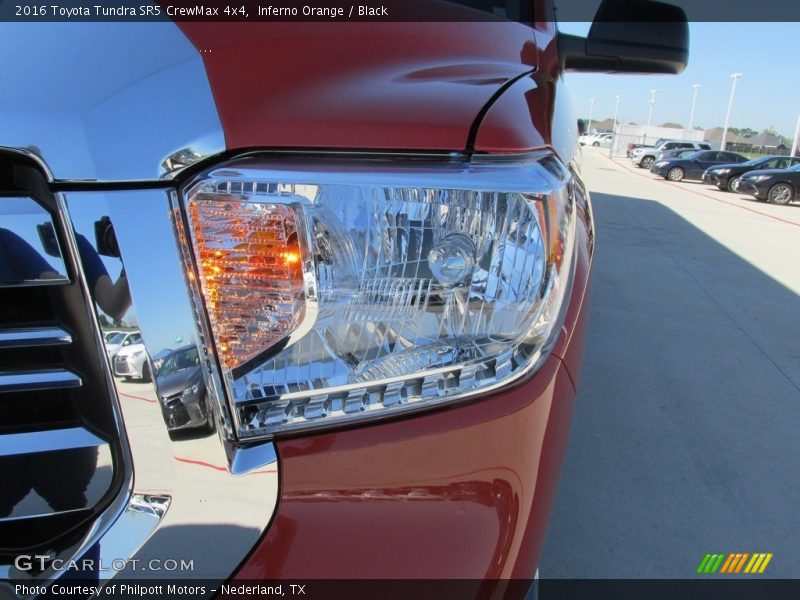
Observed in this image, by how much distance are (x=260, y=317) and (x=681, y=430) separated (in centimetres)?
297

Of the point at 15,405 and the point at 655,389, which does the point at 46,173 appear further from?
the point at 655,389

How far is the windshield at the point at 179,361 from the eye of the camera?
795mm

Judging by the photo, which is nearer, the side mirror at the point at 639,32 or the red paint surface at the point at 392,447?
the red paint surface at the point at 392,447

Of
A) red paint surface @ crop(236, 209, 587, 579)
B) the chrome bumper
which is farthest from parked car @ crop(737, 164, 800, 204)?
the chrome bumper

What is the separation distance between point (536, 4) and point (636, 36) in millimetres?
349

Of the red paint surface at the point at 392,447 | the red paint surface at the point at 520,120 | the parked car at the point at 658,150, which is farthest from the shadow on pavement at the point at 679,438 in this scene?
the parked car at the point at 658,150

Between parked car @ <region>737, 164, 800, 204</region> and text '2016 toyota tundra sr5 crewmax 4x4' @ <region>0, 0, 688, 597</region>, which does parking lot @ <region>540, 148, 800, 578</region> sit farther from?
parked car @ <region>737, 164, 800, 204</region>

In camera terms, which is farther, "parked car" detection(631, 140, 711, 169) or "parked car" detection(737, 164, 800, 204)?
"parked car" detection(631, 140, 711, 169)

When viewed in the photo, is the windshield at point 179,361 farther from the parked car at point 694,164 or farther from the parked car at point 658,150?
the parked car at point 658,150

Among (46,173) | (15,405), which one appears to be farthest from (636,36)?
(15,405)
